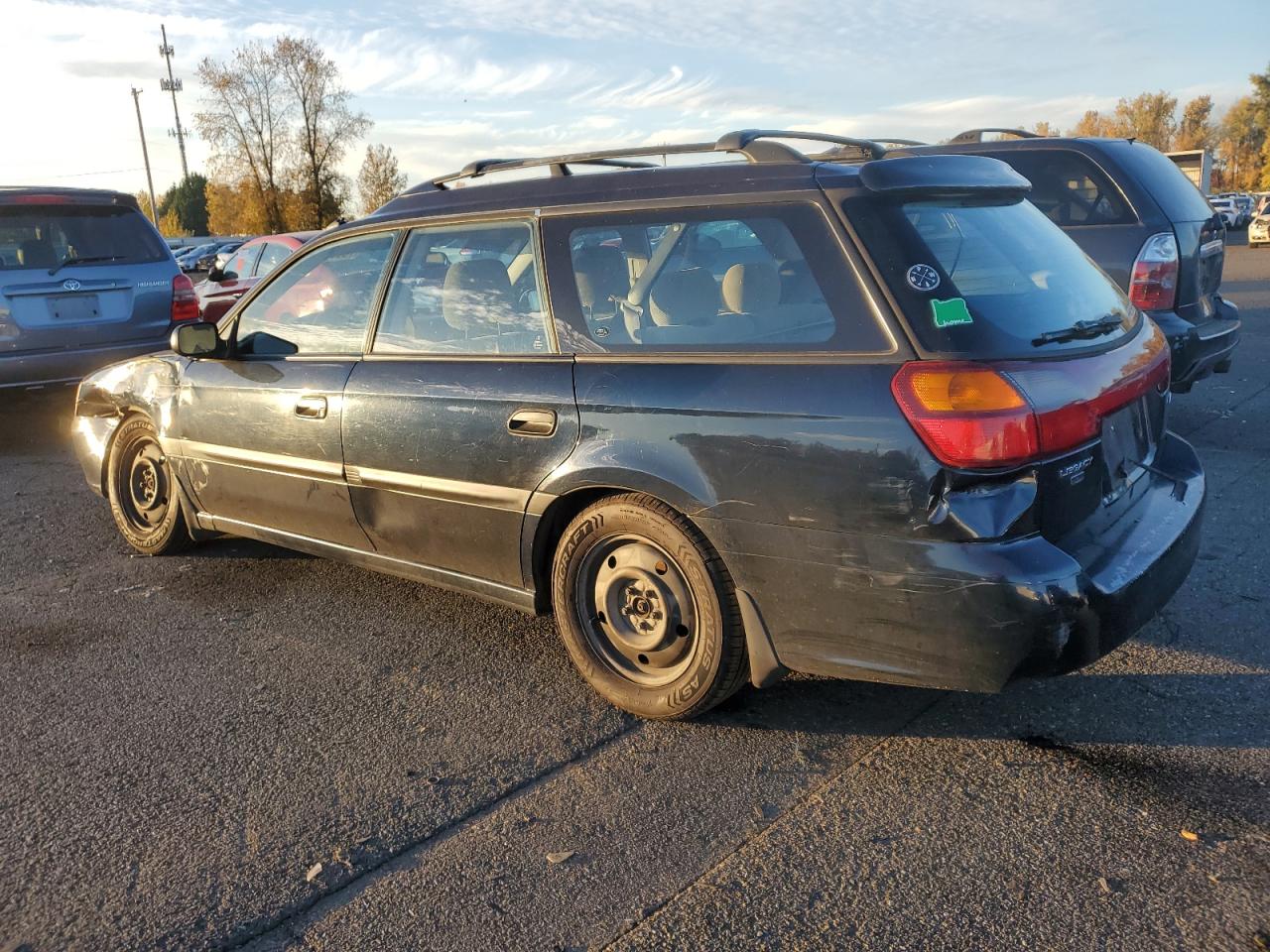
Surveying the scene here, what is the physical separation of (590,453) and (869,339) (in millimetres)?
976

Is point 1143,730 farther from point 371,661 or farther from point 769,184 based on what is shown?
point 371,661

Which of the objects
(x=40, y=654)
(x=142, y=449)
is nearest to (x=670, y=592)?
(x=40, y=654)

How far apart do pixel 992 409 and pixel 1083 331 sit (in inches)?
26.5

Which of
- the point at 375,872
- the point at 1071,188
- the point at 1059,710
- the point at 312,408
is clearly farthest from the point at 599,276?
the point at 1071,188

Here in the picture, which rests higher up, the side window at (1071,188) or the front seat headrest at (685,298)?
the side window at (1071,188)

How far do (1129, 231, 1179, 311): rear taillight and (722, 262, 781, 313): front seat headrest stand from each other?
3.98 meters

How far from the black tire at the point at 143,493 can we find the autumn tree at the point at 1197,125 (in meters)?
106

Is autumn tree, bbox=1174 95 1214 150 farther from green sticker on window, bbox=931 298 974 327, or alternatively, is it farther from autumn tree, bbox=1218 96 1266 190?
green sticker on window, bbox=931 298 974 327

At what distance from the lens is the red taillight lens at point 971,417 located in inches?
109

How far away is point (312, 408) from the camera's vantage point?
4.32 meters

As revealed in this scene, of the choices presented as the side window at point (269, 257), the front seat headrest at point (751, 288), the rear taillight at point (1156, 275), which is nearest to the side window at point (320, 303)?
the front seat headrest at point (751, 288)

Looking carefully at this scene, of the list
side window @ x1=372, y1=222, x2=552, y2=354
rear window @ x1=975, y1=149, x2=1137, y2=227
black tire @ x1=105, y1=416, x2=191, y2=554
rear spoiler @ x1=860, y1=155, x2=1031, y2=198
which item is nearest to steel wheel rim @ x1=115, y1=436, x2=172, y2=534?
black tire @ x1=105, y1=416, x2=191, y2=554

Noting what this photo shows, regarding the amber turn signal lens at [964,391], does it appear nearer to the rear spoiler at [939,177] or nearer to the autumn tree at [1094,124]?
the rear spoiler at [939,177]

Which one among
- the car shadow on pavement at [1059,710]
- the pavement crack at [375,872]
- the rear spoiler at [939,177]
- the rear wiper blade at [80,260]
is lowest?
the car shadow on pavement at [1059,710]
